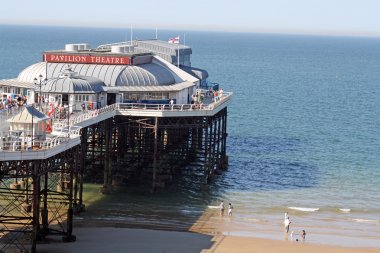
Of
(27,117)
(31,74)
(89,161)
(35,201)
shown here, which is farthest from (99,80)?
(35,201)

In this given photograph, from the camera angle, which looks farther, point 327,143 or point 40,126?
point 327,143

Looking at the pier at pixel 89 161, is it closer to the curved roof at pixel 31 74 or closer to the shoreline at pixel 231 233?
the shoreline at pixel 231 233

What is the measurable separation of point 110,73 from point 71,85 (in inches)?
244

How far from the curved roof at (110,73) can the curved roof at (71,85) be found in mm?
3579

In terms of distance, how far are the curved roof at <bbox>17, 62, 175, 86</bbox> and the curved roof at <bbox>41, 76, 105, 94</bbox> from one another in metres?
3.58

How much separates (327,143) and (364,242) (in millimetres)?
41338

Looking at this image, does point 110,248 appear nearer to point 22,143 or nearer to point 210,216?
point 22,143

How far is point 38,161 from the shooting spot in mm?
45281

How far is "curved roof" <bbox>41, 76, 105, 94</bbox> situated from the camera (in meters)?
61.9

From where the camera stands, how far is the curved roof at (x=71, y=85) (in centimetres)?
6190

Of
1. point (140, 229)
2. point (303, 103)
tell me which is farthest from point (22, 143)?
point (303, 103)

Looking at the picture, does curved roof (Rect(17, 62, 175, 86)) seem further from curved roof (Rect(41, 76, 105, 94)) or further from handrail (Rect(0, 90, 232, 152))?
curved roof (Rect(41, 76, 105, 94))

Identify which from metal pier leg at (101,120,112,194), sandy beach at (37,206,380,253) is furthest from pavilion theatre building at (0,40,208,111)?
sandy beach at (37,206,380,253)

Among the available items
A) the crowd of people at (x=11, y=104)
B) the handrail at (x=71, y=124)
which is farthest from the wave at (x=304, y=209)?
the crowd of people at (x=11, y=104)
